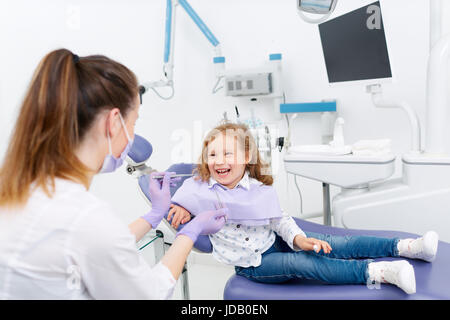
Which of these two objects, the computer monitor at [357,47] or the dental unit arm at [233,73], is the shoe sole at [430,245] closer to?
the computer monitor at [357,47]

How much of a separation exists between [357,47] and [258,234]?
37.9 inches

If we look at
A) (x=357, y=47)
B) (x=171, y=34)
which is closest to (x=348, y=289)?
(x=357, y=47)

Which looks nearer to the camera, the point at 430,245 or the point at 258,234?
the point at 430,245

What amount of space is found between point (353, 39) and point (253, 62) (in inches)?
29.2

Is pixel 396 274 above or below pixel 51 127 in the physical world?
below

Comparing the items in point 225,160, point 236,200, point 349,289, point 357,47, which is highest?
point 357,47

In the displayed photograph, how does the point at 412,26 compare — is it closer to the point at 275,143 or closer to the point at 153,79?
the point at 275,143

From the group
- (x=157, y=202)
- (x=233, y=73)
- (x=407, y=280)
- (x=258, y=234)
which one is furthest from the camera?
(x=233, y=73)

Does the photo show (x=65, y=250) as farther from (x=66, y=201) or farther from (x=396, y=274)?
(x=396, y=274)

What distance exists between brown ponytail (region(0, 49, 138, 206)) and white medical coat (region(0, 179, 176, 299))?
0.03 m

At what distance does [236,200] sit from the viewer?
151 cm

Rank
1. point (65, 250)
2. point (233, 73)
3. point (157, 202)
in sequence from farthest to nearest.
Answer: point (233, 73)
point (157, 202)
point (65, 250)

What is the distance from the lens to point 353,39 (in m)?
1.88
